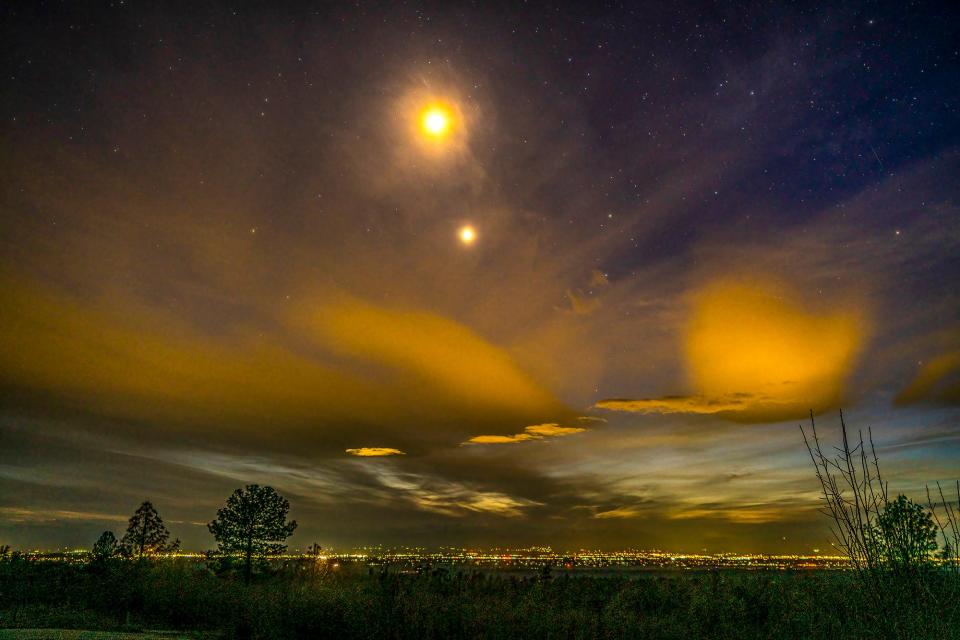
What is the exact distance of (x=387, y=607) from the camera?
16.8m

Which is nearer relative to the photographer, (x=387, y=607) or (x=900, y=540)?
(x=900, y=540)

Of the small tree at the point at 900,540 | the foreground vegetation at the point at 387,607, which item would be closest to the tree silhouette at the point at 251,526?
the foreground vegetation at the point at 387,607

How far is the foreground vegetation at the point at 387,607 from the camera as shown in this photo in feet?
52.1

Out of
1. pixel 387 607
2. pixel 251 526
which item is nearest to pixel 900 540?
pixel 387 607

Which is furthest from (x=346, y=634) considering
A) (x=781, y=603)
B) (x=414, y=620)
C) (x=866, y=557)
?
(x=781, y=603)

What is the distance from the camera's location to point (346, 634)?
1616 cm

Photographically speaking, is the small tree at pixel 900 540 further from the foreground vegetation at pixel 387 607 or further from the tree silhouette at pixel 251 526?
the tree silhouette at pixel 251 526

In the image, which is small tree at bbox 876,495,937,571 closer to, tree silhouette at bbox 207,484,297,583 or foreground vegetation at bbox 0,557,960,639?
foreground vegetation at bbox 0,557,960,639

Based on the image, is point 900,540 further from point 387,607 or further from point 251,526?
point 251,526

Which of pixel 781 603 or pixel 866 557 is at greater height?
pixel 866 557

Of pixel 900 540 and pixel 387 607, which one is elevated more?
pixel 900 540

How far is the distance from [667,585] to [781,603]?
9487 mm

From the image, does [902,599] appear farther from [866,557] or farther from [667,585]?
[667,585]

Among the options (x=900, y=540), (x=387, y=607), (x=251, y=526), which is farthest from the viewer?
(x=251, y=526)
